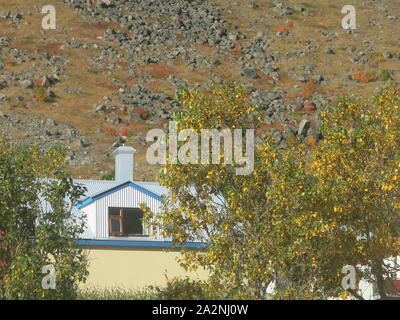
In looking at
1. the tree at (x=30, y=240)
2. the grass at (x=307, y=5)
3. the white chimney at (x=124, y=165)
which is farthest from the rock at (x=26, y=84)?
the tree at (x=30, y=240)

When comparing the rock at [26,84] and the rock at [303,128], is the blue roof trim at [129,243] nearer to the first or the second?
the rock at [303,128]

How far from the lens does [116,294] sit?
39906 millimetres

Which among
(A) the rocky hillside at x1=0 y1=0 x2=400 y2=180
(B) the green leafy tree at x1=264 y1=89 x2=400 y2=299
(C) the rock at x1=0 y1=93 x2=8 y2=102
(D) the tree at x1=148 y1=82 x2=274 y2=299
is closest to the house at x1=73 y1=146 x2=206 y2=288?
(B) the green leafy tree at x1=264 y1=89 x2=400 y2=299

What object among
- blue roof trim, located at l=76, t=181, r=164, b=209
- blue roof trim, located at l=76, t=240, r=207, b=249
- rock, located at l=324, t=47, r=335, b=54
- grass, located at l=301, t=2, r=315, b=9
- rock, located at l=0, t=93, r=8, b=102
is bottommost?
blue roof trim, located at l=76, t=240, r=207, b=249

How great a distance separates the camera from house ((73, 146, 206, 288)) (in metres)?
43.0

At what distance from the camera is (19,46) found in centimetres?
12644

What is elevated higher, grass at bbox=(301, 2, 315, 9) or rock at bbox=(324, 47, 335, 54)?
grass at bbox=(301, 2, 315, 9)

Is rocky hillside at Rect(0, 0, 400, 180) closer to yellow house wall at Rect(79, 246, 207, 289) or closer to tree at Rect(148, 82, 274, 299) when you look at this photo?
yellow house wall at Rect(79, 246, 207, 289)

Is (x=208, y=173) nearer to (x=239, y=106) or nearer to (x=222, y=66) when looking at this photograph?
(x=239, y=106)

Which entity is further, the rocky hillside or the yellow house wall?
the rocky hillside

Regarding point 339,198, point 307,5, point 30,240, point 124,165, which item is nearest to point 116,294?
point 124,165

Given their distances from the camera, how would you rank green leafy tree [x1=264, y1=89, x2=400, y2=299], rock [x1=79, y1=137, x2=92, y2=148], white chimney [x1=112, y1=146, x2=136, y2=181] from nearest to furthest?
green leafy tree [x1=264, y1=89, x2=400, y2=299]
white chimney [x1=112, y1=146, x2=136, y2=181]
rock [x1=79, y1=137, x2=92, y2=148]

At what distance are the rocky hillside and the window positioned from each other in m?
42.5

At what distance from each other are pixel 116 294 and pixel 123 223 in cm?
541
